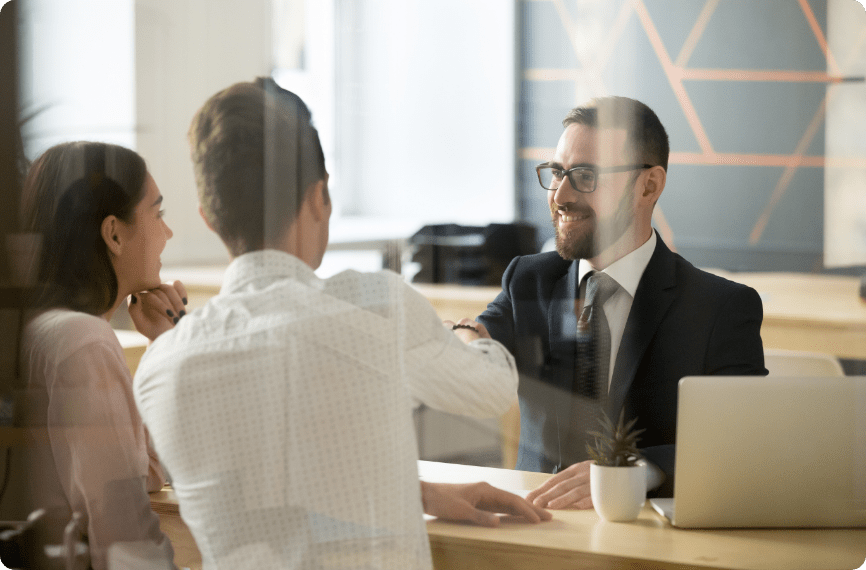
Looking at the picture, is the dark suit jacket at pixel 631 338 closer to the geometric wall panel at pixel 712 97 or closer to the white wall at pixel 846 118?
the geometric wall panel at pixel 712 97

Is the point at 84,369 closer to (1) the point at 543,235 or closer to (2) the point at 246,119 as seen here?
(2) the point at 246,119

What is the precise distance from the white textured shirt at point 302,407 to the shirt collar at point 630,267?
275mm

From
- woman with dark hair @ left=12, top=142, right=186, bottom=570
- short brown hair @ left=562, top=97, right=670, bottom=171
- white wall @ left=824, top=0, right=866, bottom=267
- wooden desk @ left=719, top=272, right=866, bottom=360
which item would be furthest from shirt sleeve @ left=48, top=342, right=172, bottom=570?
white wall @ left=824, top=0, right=866, bottom=267

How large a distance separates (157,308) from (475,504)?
68 centimetres

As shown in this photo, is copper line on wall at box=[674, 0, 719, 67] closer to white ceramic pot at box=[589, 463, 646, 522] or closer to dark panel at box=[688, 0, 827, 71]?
dark panel at box=[688, 0, 827, 71]

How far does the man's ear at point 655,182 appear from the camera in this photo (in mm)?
1518

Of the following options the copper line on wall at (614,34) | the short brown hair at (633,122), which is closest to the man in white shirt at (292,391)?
the short brown hair at (633,122)

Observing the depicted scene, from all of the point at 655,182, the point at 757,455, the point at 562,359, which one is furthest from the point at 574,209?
the point at 757,455

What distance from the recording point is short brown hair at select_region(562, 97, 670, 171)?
1500 mm

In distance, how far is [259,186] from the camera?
1.34 meters

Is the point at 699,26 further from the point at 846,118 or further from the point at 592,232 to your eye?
the point at 592,232

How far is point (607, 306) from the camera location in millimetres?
1518

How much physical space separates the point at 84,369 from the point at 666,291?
3.59 feet

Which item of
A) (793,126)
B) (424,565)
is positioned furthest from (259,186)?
(793,126)
